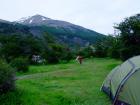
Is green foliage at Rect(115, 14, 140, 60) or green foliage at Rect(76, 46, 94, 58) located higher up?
green foliage at Rect(115, 14, 140, 60)

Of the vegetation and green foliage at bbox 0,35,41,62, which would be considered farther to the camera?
green foliage at bbox 0,35,41,62

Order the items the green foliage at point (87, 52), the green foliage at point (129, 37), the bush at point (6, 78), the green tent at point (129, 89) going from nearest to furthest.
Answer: the green tent at point (129, 89)
the bush at point (6, 78)
the green foliage at point (129, 37)
the green foliage at point (87, 52)

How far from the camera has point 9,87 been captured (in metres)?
16.2

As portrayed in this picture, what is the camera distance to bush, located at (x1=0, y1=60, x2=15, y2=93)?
51.9ft

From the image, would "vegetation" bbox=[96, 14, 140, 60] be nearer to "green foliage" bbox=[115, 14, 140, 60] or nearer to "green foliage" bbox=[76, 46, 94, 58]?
"green foliage" bbox=[115, 14, 140, 60]

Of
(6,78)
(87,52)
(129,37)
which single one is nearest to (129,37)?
(129,37)

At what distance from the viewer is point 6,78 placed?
52.2 feet

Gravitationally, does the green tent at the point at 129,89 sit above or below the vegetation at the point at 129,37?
below

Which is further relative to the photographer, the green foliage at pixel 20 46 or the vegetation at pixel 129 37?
the green foliage at pixel 20 46

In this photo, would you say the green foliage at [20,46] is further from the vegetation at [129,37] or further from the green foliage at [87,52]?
the vegetation at [129,37]

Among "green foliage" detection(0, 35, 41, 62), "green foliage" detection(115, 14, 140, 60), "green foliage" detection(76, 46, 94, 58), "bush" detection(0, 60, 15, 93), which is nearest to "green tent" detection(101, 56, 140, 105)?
"bush" detection(0, 60, 15, 93)

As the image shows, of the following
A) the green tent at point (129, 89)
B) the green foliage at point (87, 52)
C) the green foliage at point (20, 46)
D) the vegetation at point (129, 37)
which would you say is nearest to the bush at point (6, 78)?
the green tent at point (129, 89)

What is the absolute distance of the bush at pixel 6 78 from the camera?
1582 cm

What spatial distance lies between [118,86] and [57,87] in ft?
19.7
